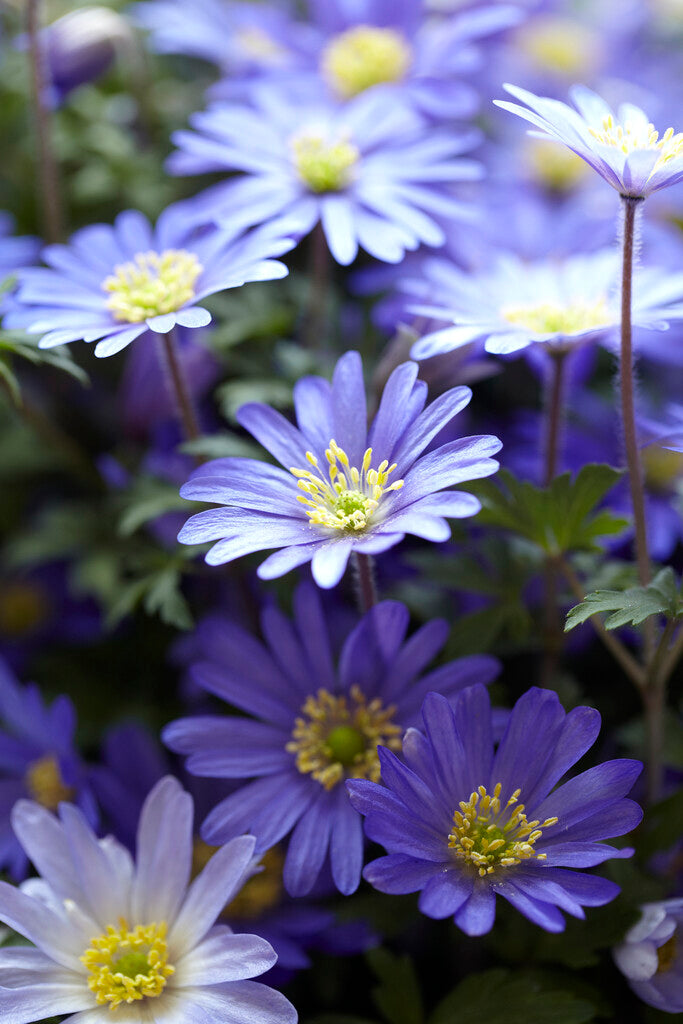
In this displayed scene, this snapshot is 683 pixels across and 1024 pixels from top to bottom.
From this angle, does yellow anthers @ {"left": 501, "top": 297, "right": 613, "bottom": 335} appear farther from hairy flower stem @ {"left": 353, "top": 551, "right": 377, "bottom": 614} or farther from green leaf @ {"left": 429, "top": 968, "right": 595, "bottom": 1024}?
green leaf @ {"left": 429, "top": 968, "right": 595, "bottom": 1024}

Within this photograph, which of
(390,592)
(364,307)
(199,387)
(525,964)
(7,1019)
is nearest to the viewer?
(7,1019)

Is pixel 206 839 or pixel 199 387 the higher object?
pixel 199 387

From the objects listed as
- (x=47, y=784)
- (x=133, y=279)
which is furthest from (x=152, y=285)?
(x=47, y=784)

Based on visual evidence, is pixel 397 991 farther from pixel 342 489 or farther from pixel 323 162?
pixel 323 162

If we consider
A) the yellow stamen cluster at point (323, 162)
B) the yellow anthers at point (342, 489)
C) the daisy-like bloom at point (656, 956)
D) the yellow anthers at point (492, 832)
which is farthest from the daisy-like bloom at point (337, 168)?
the daisy-like bloom at point (656, 956)

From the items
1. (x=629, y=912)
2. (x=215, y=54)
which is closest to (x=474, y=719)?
(x=629, y=912)

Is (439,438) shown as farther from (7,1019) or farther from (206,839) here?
(7,1019)
